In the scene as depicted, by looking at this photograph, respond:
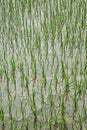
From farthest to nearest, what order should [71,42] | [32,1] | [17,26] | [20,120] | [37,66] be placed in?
[32,1], [17,26], [71,42], [37,66], [20,120]

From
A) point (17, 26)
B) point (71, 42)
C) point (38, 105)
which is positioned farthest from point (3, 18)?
point (38, 105)

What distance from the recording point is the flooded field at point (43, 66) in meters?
2.24

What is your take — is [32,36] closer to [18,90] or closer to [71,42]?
[71,42]

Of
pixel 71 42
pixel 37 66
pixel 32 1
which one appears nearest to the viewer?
pixel 37 66

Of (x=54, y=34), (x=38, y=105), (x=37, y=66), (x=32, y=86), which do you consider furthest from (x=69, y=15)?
(x=38, y=105)

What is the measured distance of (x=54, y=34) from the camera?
3258mm

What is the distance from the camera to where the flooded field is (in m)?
2.24

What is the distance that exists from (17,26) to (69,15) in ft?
2.02

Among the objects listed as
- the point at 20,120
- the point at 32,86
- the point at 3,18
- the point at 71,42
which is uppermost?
the point at 3,18

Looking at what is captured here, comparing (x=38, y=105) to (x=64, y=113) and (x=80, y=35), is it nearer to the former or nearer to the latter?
(x=64, y=113)

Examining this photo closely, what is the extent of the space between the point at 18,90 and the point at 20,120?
0.36 meters

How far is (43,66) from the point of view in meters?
2.62

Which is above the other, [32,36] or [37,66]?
[32,36]

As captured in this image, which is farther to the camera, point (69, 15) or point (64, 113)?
point (69, 15)
